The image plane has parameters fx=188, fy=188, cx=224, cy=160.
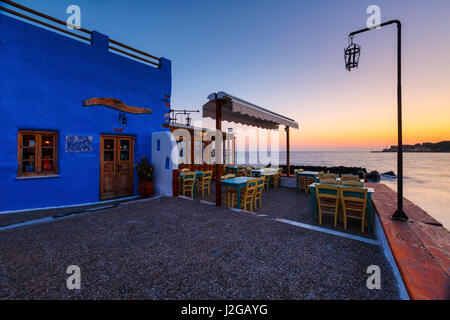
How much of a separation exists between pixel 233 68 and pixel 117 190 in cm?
930

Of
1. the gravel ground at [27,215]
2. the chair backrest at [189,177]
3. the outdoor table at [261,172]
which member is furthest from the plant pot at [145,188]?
the outdoor table at [261,172]

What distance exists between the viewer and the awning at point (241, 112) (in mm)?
4709

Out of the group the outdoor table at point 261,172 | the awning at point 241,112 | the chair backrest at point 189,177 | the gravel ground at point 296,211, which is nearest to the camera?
the gravel ground at point 296,211

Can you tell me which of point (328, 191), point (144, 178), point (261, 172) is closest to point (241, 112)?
point (328, 191)

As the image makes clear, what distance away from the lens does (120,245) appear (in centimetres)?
302

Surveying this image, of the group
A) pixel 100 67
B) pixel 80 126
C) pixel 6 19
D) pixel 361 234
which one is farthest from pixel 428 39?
pixel 6 19

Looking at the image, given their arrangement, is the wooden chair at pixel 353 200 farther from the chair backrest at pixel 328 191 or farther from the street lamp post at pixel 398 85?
the street lamp post at pixel 398 85

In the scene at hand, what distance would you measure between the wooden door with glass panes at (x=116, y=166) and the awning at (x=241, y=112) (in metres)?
3.24

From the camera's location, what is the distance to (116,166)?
6.63 meters

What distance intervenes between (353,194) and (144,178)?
20.8 feet

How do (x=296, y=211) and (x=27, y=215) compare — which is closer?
(x=27, y=215)

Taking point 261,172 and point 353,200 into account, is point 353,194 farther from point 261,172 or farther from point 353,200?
point 261,172

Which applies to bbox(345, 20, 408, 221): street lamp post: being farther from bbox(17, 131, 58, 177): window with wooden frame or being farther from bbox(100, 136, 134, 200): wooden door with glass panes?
bbox(17, 131, 58, 177): window with wooden frame
